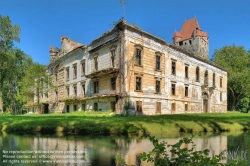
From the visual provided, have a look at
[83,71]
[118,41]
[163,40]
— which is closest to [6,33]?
[83,71]

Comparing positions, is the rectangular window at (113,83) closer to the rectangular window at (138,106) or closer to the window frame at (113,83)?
the window frame at (113,83)

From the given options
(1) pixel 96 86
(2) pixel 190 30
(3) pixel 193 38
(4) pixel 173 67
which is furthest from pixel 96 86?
(2) pixel 190 30

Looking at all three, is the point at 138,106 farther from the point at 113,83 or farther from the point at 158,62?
the point at 158,62

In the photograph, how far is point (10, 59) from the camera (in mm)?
32844

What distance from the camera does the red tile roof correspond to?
67.3 meters

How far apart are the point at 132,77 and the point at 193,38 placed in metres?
49.6

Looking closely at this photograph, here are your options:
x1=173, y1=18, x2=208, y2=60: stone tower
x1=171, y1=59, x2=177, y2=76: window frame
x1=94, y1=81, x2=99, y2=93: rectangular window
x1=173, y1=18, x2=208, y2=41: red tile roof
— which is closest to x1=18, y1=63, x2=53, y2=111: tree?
x1=94, y1=81, x2=99, y2=93: rectangular window

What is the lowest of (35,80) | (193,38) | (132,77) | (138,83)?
(138,83)

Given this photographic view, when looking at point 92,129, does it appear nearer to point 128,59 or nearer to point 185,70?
point 128,59

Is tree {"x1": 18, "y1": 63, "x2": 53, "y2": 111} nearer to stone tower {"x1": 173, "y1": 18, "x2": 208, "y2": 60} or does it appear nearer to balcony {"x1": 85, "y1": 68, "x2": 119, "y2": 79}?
balcony {"x1": 85, "y1": 68, "x2": 119, "y2": 79}

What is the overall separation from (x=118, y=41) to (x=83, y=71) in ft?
28.2

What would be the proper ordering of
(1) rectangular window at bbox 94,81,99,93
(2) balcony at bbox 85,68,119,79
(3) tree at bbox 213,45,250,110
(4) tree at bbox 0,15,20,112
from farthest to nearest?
(3) tree at bbox 213,45,250,110 → (4) tree at bbox 0,15,20,112 → (1) rectangular window at bbox 94,81,99,93 → (2) balcony at bbox 85,68,119,79

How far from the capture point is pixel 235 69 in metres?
47.8

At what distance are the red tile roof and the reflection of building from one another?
31.7 m
